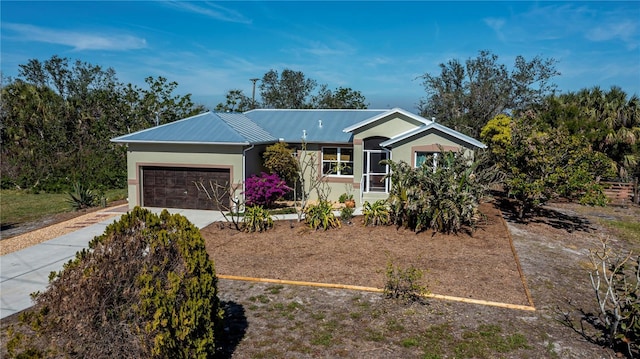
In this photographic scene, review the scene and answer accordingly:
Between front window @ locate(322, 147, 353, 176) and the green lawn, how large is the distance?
38.5ft

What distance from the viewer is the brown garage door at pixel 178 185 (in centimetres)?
2027

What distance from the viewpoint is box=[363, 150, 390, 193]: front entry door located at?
21250 millimetres

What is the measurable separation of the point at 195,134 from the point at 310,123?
6.55 m

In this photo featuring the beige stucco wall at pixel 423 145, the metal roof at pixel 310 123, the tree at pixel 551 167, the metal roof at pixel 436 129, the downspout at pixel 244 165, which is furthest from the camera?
the metal roof at pixel 310 123

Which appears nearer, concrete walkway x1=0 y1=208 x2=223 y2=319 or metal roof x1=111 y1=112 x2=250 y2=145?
concrete walkway x1=0 y1=208 x2=223 y2=319

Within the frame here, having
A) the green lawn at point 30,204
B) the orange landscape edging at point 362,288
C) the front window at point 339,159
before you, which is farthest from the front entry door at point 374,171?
the green lawn at point 30,204

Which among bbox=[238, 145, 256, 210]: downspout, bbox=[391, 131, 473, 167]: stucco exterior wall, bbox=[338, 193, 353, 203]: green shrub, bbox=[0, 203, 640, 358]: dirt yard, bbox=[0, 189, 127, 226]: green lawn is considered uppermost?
bbox=[391, 131, 473, 167]: stucco exterior wall

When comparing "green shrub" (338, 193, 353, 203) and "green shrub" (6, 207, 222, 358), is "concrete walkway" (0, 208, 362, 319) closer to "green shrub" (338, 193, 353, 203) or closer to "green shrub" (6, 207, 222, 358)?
"green shrub" (338, 193, 353, 203)

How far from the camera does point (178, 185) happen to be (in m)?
20.6

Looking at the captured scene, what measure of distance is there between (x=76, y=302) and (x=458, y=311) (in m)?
6.96

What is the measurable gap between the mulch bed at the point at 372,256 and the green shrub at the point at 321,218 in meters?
0.28

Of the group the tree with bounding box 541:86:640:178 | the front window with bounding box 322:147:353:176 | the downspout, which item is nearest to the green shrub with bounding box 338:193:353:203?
the front window with bounding box 322:147:353:176

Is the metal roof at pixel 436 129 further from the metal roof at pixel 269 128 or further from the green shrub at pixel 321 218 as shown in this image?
the green shrub at pixel 321 218

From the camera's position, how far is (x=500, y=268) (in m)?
11.7
